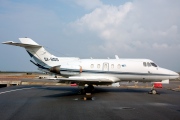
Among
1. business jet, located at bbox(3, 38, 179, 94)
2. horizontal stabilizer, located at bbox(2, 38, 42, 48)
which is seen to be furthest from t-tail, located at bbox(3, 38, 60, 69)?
business jet, located at bbox(3, 38, 179, 94)

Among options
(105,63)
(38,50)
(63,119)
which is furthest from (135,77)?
(63,119)

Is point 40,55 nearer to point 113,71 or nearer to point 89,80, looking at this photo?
point 89,80

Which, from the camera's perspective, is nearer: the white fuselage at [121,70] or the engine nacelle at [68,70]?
the white fuselage at [121,70]

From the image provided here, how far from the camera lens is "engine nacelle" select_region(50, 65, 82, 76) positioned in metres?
20.2

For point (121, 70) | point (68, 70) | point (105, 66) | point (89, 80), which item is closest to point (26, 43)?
A: point (68, 70)

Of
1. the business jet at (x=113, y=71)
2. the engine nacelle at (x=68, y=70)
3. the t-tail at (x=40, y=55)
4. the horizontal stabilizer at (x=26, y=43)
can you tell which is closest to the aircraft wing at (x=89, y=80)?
the business jet at (x=113, y=71)

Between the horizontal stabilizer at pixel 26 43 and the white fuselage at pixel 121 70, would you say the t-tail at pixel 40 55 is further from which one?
the white fuselage at pixel 121 70

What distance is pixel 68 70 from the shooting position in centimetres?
2025

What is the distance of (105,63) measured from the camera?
20297 millimetres

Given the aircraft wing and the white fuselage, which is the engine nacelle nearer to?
the white fuselage

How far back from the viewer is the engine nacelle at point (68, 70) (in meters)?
20.2

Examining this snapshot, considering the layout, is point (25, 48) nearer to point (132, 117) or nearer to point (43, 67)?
point (43, 67)

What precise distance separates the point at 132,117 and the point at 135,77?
437 inches

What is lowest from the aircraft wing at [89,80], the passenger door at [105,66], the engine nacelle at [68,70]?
the aircraft wing at [89,80]
